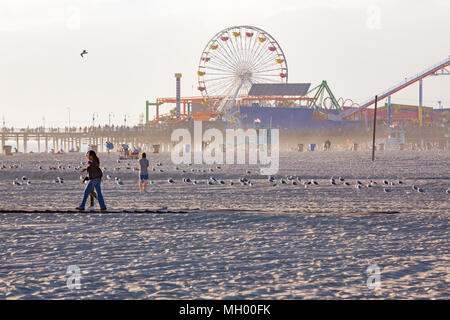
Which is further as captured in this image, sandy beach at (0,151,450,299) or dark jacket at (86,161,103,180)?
dark jacket at (86,161,103,180)

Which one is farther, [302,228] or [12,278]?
[302,228]

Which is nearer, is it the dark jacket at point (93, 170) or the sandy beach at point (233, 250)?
the sandy beach at point (233, 250)

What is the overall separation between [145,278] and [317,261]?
2.42m

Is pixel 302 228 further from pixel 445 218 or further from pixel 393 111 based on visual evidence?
pixel 393 111

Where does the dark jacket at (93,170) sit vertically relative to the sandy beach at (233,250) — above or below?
above

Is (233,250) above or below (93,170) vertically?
below

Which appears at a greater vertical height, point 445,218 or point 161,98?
point 161,98

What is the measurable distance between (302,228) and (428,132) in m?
95.6

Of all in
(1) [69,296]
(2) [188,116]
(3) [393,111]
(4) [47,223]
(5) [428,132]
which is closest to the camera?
(1) [69,296]

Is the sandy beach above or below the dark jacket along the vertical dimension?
below

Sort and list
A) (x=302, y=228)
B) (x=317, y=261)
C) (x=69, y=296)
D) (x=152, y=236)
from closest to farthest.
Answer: (x=69, y=296) < (x=317, y=261) < (x=152, y=236) < (x=302, y=228)

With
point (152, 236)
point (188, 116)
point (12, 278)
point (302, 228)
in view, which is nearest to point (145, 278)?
point (12, 278)

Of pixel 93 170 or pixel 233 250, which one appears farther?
pixel 93 170

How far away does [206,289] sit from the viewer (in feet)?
23.7
